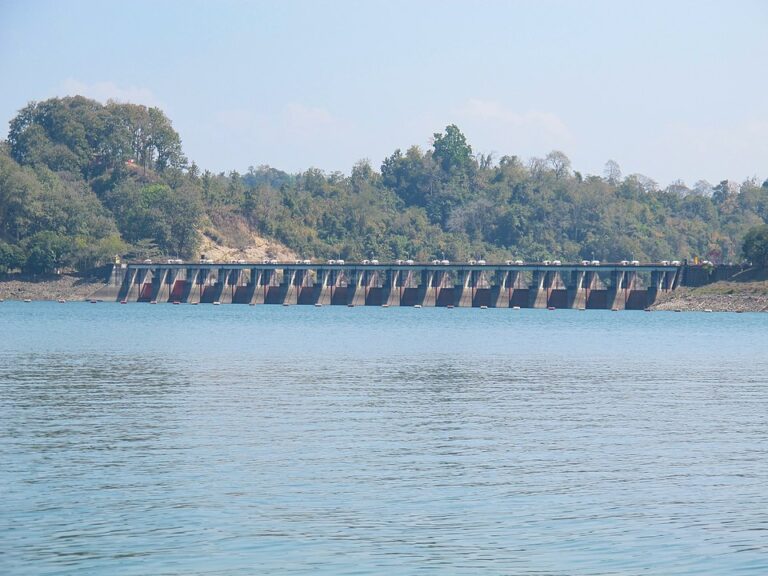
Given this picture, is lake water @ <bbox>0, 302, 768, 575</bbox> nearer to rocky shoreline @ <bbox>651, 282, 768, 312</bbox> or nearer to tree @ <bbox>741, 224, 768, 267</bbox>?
rocky shoreline @ <bbox>651, 282, 768, 312</bbox>

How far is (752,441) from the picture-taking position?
41.0 metres

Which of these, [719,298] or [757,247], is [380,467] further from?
[757,247]

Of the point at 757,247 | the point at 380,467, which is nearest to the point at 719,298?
the point at 757,247

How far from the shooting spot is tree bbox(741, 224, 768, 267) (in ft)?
591

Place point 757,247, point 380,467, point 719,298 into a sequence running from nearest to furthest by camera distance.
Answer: point 380,467
point 719,298
point 757,247

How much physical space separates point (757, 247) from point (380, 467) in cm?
15502

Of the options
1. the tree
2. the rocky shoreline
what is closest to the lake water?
the rocky shoreline

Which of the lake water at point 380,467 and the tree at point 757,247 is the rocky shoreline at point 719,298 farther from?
the lake water at point 380,467

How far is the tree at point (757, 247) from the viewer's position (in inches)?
7096

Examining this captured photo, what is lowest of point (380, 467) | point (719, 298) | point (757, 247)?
point (380, 467)

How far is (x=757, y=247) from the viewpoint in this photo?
181125mm

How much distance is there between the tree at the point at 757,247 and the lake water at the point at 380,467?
108731 millimetres

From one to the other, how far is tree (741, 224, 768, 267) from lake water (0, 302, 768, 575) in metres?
109

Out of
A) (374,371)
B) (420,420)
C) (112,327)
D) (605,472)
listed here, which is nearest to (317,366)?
(374,371)
